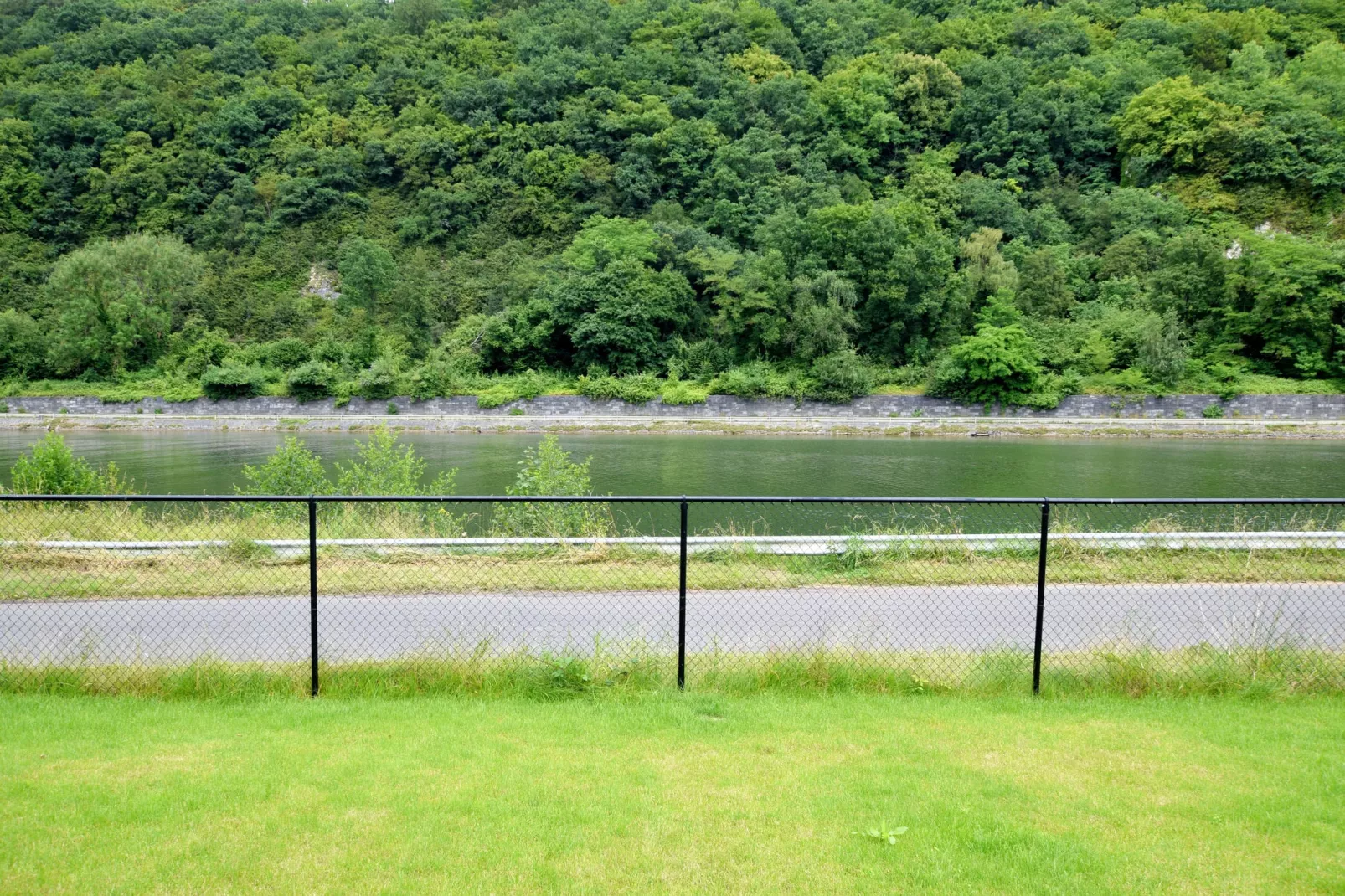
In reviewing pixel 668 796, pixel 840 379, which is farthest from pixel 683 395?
pixel 668 796

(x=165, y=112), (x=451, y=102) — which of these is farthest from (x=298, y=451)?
(x=165, y=112)

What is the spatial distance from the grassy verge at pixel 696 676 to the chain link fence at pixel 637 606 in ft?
0.08

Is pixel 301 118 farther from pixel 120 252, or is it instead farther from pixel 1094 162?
pixel 1094 162

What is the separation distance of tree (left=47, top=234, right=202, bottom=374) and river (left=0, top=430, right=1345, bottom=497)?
12.7 metres

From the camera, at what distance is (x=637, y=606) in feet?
30.8

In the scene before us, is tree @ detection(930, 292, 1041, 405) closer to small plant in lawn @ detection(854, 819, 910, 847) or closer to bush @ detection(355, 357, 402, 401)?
bush @ detection(355, 357, 402, 401)

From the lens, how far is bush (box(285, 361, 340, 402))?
2110 inches

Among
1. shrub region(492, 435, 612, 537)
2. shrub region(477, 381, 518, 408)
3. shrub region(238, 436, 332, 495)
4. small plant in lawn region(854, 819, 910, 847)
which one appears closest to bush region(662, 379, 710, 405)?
shrub region(477, 381, 518, 408)

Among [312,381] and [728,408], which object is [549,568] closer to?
[728,408]

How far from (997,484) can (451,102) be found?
79661mm

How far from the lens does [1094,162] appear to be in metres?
78.9

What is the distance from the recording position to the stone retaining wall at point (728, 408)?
47.5 metres

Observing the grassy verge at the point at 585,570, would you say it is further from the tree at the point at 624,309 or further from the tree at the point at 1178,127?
the tree at the point at 1178,127

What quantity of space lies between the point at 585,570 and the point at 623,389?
4307cm
